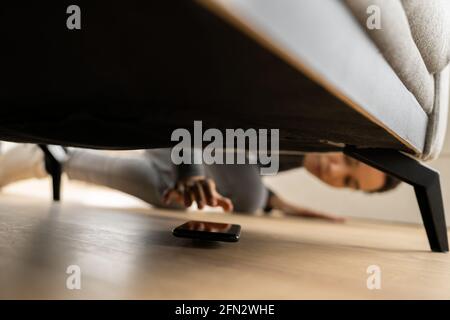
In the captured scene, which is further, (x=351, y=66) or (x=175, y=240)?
(x=175, y=240)

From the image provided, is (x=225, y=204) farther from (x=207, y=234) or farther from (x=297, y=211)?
(x=297, y=211)

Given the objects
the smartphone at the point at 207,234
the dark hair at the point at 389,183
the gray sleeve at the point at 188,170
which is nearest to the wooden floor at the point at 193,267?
Answer: the smartphone at the point at 207,234

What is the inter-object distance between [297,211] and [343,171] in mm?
256

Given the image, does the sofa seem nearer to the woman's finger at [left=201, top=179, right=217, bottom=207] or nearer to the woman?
the woman's finger at [left=201, top=179, right=217, bottom=207]

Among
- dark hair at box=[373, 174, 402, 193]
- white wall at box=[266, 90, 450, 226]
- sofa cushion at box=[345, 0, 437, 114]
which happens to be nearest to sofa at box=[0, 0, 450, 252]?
sofa cushion at box=[345, 0, 437, 114]

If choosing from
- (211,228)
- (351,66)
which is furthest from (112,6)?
(211,228)

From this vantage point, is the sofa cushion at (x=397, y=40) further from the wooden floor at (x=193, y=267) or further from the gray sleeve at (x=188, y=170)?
the gray sleeve at (x=188, y=170)

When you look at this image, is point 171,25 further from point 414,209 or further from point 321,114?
point 414,209

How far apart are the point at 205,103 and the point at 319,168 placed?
129 centimetres

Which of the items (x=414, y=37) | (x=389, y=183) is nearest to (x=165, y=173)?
(x=389, y=183)

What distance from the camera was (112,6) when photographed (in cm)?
26

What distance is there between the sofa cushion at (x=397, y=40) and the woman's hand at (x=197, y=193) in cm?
50

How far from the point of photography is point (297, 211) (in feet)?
4.91
